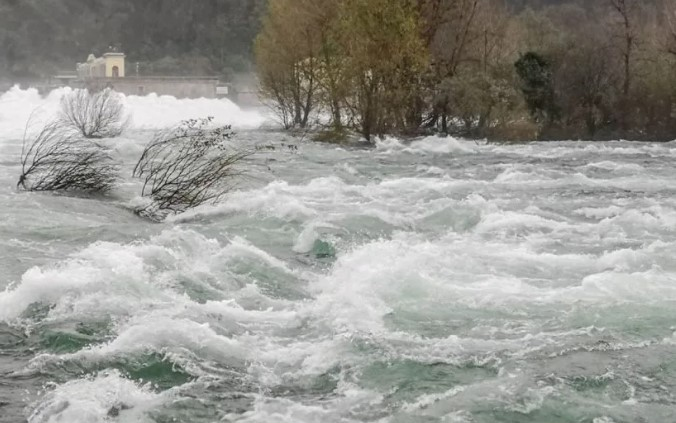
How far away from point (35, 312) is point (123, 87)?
2891 inches

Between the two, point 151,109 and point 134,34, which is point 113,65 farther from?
point 134,34

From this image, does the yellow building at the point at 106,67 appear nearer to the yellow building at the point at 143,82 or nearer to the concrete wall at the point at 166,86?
the yellow building at the point at 143,82

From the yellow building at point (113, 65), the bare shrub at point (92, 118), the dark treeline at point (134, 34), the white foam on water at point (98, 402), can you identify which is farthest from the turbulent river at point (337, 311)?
the dark treeline at point (134, 34)

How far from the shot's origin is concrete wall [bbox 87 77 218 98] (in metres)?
79.2

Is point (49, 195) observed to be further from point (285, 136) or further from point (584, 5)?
point (584, 5)

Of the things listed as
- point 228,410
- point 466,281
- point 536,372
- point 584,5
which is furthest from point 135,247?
point 584,5

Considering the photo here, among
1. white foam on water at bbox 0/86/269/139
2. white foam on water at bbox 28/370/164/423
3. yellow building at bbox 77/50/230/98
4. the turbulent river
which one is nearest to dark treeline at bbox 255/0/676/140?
the turbulent river

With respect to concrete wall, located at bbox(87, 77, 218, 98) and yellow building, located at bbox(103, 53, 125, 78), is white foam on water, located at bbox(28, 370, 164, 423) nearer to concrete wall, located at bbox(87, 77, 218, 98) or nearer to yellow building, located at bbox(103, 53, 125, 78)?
concrete wall, located at bbox(87, 77, 218, 98)

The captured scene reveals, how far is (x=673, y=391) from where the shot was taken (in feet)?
23.4

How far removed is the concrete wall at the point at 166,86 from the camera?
79.2m

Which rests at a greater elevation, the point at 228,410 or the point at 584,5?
the point at 584,5

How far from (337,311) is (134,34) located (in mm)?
110356

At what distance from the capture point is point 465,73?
33906 mm

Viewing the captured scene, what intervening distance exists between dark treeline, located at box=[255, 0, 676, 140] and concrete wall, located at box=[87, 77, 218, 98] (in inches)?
1683
